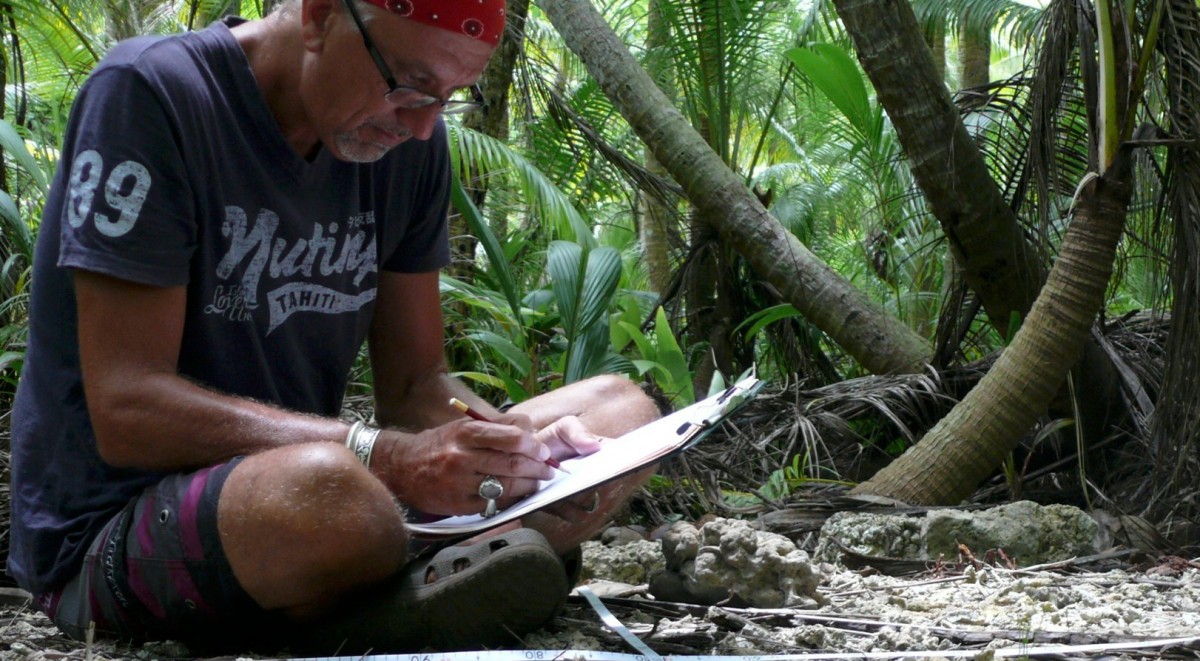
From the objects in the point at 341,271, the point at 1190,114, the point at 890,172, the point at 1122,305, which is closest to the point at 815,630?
the point at 341,271

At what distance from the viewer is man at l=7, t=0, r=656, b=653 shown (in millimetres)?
1592

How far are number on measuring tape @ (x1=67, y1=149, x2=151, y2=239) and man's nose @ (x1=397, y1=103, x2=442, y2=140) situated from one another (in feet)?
1.34

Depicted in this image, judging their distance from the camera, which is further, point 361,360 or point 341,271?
point 361,360

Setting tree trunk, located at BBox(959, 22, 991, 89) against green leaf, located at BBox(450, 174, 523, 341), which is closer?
green leaf, located at BBox(450, 174, 523, 341)

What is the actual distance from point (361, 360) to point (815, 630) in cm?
257

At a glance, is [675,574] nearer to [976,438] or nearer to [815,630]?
[815,630]

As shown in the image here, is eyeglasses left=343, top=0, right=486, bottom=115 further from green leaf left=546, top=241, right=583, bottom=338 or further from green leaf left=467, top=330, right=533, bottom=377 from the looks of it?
green leaf left=546, top=241, right=583, bottom=338

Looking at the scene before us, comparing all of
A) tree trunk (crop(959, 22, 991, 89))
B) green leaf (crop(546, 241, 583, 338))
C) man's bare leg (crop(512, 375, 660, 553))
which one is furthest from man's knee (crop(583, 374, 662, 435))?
tree trunk (crop(959, 22, 991, 89))

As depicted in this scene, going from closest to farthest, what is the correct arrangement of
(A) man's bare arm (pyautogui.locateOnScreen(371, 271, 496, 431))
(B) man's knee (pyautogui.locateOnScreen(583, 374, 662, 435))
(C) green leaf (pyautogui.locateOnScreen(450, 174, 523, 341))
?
(B) man's knee (pyautogui.locateOnScreen(583, 374, 662, 435)) < (A) man's bare arm (pyautogui.locateOnScreen(371, 271, 496, 431)) < (C) green leaf (pyautogui.locateOnScreen(450, 174, 523, 341))

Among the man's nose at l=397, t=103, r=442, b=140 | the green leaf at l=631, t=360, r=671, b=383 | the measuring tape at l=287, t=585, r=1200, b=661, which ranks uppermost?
the man's nose at l=397, t=103, r=442, b=140

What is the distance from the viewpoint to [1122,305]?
7.63 metres

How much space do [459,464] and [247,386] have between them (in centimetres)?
48

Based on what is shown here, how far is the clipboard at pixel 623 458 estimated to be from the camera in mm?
1570

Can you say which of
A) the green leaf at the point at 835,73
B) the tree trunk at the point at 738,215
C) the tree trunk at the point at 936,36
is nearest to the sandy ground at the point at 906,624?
the tree trunk at the point at 738,215
